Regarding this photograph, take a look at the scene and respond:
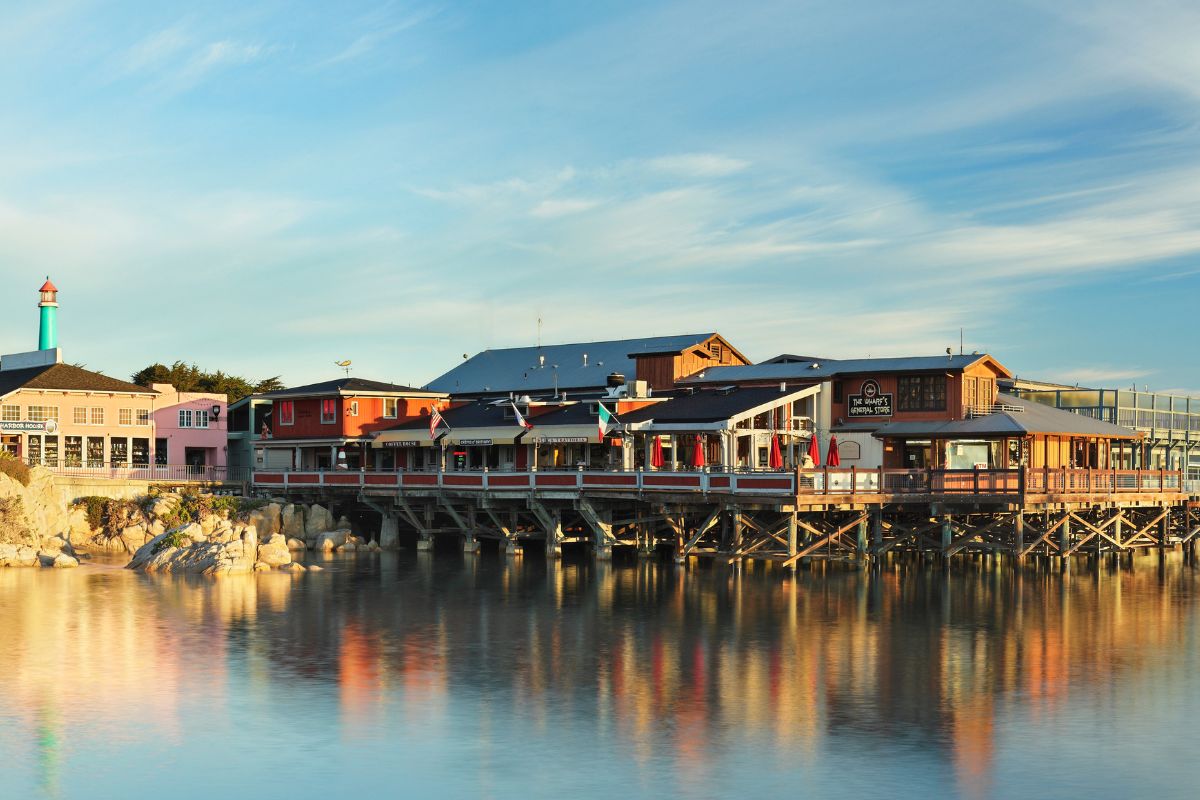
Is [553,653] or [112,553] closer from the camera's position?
[553,653]

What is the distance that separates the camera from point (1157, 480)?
174ft

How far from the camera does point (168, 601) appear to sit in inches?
1489

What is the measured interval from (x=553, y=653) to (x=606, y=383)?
38877 mm

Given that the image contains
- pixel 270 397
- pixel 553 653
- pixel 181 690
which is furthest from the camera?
pixel 270 397

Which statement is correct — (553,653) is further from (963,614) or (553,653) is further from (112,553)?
(112,553)

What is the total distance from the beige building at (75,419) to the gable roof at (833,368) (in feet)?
93.4

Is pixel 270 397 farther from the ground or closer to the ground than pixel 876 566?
farther from the ground

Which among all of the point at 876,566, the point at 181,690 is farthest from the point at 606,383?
the point at 181,690

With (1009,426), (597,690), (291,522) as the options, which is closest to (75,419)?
(291,522)

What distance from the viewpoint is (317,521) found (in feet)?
192

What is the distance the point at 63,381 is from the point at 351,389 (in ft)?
52.2

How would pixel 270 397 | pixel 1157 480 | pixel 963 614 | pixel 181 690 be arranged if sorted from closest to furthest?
pixel 181 690 → pixel 963 614 → pixel 1157 480 → pixel 270 397

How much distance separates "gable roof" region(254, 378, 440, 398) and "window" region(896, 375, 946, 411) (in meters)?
23.3

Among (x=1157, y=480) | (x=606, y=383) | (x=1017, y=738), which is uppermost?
(x=606, y=383)
